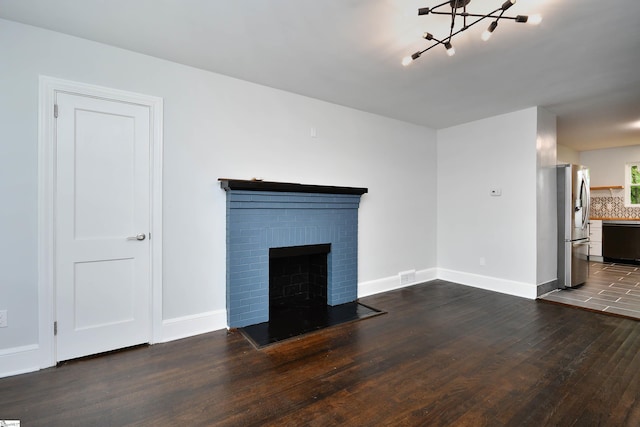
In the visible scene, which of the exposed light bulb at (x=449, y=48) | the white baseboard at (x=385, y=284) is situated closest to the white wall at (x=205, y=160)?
the white baseboard at (x=385, y=284)

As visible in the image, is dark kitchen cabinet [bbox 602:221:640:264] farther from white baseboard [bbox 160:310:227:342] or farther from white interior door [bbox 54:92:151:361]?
white interior door [bbox 54:92:151:361]

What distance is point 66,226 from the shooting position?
2.45 m

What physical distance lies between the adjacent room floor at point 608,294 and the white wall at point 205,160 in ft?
6.34

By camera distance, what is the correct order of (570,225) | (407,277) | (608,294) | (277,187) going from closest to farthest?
1. (277,187)
2. (608,294)
3. (570,225)
4. (407,277)

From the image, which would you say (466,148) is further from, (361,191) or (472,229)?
(361,191)

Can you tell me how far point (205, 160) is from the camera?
3.06m

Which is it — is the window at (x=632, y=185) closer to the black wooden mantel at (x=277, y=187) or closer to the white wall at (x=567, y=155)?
the white wall at (x=567, y=155)

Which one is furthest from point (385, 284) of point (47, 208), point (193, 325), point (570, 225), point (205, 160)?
point (47, 208)

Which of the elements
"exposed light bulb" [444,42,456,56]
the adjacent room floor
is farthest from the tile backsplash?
"exposed light bulb" [444,42,456,56]

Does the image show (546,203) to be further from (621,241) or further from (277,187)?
(621,241)

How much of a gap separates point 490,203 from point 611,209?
16.2 feet

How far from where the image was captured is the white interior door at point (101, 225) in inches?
95.9

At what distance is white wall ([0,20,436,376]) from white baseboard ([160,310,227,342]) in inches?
0.9

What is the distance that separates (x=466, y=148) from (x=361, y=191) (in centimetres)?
218
